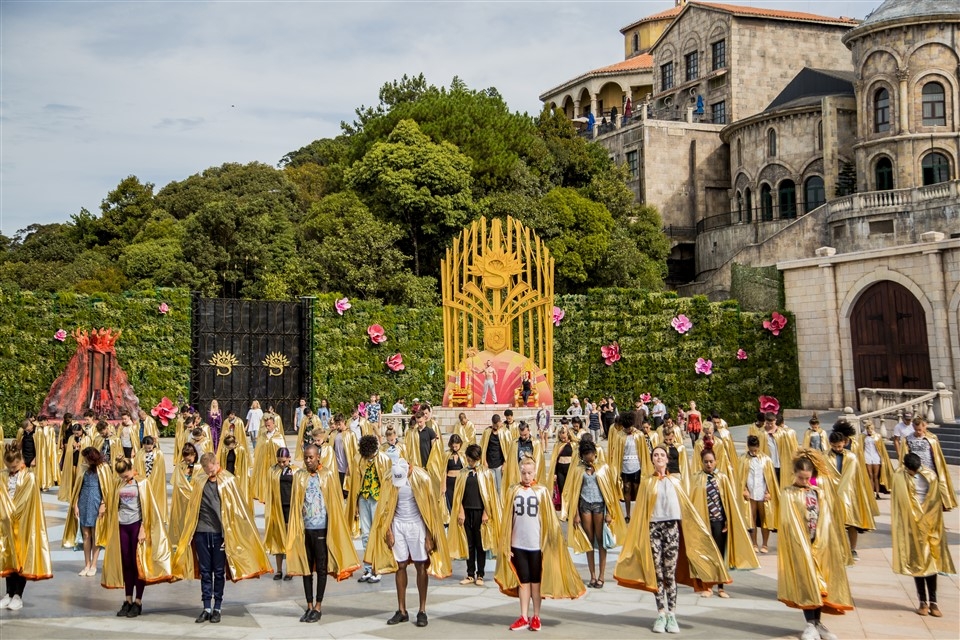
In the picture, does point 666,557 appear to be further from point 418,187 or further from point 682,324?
point 418,187

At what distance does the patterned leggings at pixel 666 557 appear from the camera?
918 cm

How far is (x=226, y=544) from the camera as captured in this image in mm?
9922

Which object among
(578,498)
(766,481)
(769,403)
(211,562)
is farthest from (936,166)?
(211,562)

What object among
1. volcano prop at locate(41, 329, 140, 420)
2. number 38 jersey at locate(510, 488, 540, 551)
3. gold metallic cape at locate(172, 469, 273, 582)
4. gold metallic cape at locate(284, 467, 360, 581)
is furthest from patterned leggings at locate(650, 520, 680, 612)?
volcano prop at locate(41, 329, 140, 420)

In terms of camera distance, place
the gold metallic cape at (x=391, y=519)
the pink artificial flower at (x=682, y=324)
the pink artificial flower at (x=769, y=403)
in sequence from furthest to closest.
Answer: the pink artificial flower at (x=682, y=324) < the pink artificial flower at (x=769, y=403) < the gold metallic cape at (x=391, y=519)

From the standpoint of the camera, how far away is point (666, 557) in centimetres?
929

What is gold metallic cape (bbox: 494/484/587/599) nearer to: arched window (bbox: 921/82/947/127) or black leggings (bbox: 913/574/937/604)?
black leggings (bbox: 913/574/937/604)

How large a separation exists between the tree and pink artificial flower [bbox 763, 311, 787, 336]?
41.0ft

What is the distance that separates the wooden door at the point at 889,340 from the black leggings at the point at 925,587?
62.0 ft

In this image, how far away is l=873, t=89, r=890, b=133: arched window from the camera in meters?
44.0

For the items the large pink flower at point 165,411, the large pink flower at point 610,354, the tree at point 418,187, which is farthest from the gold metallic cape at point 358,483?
the tree at point 418,187

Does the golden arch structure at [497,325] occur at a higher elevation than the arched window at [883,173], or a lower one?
lower

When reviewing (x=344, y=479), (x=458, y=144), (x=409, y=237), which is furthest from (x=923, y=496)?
(x=458, y=144)

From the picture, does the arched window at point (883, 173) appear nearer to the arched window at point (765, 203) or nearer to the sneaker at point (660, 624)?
the arched window at point (765, 203)
